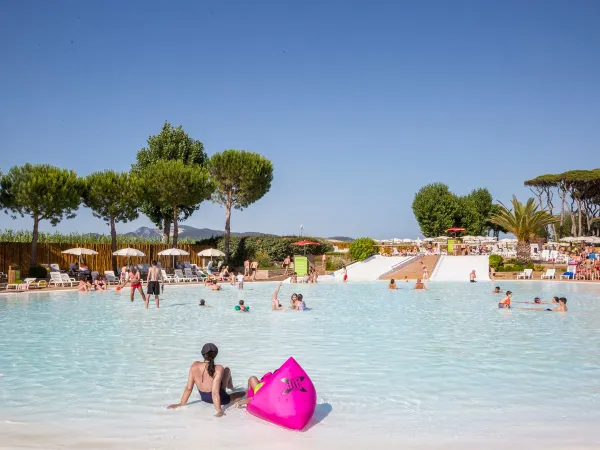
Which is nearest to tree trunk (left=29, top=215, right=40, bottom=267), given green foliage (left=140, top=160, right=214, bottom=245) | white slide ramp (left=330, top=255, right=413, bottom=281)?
green foliage (left=140, top=160, right=214, bottom=245)

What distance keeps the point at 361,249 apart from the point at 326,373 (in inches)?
1396

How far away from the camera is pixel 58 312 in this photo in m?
18.9

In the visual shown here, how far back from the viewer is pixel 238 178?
140ft

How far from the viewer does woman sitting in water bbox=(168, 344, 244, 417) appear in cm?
743

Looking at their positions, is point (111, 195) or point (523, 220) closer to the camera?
point (111, 195)

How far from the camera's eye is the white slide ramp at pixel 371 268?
37.4 m

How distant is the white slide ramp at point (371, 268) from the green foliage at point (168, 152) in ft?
47.0

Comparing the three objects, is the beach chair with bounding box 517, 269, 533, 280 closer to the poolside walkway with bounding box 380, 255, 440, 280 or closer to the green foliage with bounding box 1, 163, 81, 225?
the poolside walkway with bounding box 380, 255, 440, 280

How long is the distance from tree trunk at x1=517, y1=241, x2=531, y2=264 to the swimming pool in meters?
21.3

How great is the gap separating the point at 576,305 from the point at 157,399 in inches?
689

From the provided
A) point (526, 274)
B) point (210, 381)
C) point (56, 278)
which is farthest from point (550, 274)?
point (210, 381)

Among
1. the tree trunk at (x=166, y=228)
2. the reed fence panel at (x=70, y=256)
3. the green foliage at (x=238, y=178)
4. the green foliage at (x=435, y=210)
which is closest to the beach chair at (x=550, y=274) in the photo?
the green foliage at (x=238, y=178)

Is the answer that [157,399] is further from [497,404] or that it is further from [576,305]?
[576,305]

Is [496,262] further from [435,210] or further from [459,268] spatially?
[435,210]
